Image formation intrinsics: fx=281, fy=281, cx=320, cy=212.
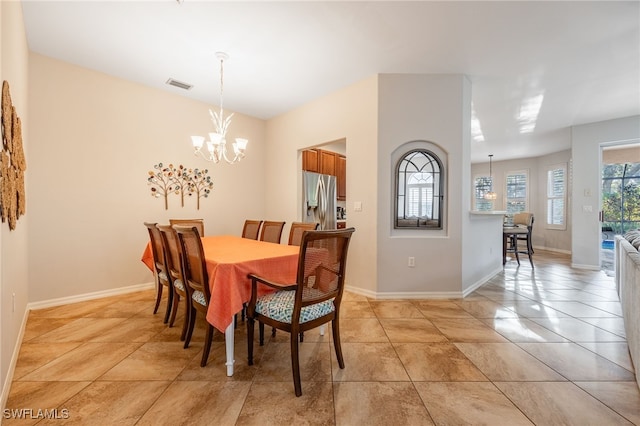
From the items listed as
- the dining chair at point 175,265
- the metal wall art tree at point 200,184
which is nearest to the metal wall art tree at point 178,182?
the metal wall art tree at point 200,184

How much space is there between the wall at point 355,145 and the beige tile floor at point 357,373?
0.84m

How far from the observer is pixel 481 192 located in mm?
9000

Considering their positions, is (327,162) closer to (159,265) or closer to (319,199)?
(319,199)

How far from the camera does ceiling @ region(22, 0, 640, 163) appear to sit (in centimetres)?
236

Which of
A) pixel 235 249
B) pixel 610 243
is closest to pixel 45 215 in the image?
pixel 235 249

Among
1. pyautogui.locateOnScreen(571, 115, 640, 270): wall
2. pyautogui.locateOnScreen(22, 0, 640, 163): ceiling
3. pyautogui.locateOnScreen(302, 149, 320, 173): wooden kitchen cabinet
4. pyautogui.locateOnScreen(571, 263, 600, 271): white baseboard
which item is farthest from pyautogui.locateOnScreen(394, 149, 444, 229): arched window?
pyautogui.locateOnScreen(571, 263, 600, 271): white baseboard

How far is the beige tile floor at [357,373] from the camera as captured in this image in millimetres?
1503

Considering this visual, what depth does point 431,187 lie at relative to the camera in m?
3.56

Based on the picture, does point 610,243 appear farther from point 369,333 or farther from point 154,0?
point 154,0

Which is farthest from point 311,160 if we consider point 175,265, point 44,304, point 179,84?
point 44,304

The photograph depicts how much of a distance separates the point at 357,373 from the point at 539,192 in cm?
860

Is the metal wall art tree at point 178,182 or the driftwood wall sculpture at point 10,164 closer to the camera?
the driftwood wall sculpture at point 10,164

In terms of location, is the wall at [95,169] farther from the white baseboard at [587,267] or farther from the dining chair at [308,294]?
the white baseboard at [587,267]

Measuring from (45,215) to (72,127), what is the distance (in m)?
1.03
